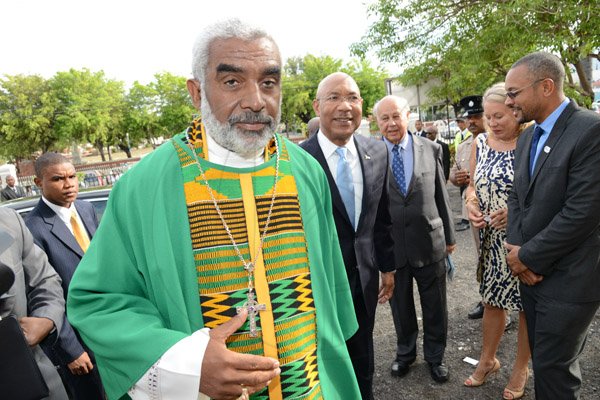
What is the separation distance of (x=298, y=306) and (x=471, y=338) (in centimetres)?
340

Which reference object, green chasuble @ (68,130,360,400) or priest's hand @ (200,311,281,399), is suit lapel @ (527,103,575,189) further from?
priest's hand @ (200,311,281,399)

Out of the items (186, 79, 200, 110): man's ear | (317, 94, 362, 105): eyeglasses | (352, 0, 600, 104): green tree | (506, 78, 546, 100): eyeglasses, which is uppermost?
(352, 0, 600, 104): green tree

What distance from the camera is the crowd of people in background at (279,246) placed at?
134cm

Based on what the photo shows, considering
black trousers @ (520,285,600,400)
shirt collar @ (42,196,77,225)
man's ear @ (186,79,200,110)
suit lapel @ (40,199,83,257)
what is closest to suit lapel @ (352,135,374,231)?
black trousers @ (520,285,600,400)

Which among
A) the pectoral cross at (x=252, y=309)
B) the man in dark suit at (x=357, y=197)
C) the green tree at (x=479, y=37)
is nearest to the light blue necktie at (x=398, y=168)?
the man in dark suit at (x=357, y=197)

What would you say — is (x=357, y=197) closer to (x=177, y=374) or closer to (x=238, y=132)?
(x=238, y=132)

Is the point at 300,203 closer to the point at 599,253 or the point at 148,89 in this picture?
the point at 599,253

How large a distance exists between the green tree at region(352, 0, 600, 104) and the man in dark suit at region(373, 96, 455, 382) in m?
4.76

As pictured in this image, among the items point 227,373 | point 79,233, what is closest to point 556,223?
point 227,373

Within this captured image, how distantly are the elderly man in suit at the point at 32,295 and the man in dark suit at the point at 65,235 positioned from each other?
1.92 ft

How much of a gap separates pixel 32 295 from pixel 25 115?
147 ft

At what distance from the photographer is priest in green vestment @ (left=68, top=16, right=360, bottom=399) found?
4.05 feet

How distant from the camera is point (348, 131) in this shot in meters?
3.05

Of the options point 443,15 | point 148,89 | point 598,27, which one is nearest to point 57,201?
point 598,27
